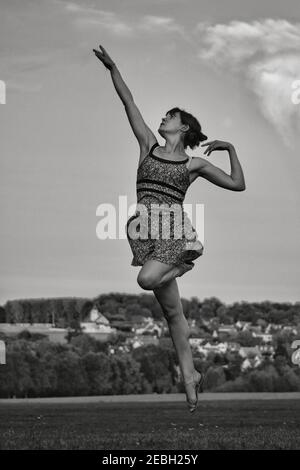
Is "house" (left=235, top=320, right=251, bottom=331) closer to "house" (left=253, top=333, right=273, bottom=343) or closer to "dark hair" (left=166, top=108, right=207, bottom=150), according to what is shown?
"house" (left=253, top=333, right=273, bottom=343)

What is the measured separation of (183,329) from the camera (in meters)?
10.4

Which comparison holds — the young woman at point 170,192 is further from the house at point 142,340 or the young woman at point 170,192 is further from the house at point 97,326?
the house at point 97,326

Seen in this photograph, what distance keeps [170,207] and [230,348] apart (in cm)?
7657

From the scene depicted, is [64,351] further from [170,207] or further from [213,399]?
[170,207]

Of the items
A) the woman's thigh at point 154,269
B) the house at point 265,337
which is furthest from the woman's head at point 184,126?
the house at point 265,337

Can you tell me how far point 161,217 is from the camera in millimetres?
10055

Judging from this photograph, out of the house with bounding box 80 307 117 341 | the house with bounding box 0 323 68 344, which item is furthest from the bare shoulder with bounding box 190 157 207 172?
the house with bounding box 80 307 117 341

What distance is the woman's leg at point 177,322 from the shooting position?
10.1 meters

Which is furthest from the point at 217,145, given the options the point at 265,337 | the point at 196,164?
the point at 265,337

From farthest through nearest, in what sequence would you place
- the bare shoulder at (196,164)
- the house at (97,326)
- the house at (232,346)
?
1. the house at (232,346)
2. the house at (97,326)
3. the bare shoulder at (196,164)

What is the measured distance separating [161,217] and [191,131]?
1.04 m

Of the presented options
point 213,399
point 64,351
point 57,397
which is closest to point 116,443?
point 213,399

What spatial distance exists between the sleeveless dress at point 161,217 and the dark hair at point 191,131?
35cm

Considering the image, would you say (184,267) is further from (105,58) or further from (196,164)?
(105,58)
